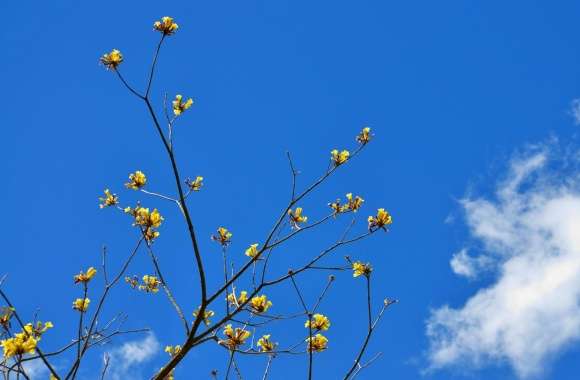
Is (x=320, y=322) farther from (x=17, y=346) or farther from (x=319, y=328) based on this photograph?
(x=17, y=346)

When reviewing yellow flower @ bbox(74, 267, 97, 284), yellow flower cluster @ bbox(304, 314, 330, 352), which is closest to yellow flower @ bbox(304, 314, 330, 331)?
yellow flower cluster @ bbox(304, 314, 330, 352)

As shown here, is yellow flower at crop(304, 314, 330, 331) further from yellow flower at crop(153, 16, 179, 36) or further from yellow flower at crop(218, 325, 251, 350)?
yellow flower at crop(153, 16, 179, 36)

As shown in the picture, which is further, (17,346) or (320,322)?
(320,322)

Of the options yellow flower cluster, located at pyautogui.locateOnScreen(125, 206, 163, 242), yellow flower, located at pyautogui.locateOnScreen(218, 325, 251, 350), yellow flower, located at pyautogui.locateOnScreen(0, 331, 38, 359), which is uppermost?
yellow flower cluster, located at pyautogui.locateOnScreen(125, 206, 163, 242)

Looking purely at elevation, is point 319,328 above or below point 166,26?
below

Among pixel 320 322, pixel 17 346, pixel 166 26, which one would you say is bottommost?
pixel 17 346

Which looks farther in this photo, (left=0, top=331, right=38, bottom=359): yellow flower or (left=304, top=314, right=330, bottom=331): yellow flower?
(left=304, top=314, right=330, bottom=331): yellow flower

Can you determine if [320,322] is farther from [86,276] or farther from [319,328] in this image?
[86,276]

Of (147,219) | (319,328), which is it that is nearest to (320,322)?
(319,328)

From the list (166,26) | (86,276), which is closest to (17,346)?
(86,276)

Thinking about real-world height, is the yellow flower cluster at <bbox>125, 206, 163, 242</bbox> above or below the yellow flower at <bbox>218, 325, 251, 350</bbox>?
above

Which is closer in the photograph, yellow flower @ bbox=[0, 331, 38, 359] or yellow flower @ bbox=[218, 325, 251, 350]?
yellow flower @ bbox=[0, 331, 38, 359]

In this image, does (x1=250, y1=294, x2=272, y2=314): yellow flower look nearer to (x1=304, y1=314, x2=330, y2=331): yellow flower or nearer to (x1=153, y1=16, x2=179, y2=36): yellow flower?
(x1=304, y1=314, x2=330, y2=331): yellow flower

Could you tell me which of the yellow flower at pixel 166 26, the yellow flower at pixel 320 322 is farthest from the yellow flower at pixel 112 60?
the yellow flower at pixel 320 322
